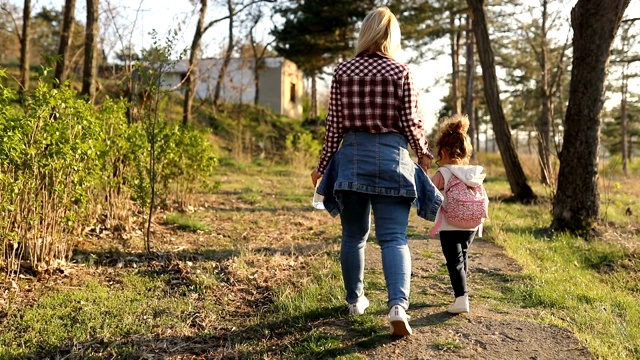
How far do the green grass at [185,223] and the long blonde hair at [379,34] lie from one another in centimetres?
371

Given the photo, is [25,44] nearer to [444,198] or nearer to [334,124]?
[334,124]

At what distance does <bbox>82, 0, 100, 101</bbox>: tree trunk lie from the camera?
7.44 m

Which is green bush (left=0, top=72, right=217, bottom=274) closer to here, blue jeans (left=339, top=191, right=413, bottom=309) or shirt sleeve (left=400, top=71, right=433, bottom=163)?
blue jeans (left=339, top=191, right=413, bottom=309)

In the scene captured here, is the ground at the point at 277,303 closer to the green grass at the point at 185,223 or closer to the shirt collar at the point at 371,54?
the green grass at the point at 185,223

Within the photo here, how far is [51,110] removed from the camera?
13.5 feet

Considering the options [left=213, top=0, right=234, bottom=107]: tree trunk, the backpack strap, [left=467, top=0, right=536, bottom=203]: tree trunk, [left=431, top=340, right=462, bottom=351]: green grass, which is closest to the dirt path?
[left=431, top=340, right=462, bottom=351]: green grass

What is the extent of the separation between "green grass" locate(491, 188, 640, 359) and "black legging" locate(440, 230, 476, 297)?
0.57 metres

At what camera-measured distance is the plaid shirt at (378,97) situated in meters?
2.92

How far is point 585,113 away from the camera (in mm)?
6215

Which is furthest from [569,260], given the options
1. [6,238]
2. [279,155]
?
[279,155]

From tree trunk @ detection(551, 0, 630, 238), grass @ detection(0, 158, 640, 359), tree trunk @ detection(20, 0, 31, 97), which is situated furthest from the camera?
tree trunk @ detection(20, 0, 31, 97)

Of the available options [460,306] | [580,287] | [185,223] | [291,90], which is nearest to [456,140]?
[460,306]

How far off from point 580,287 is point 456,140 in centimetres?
177

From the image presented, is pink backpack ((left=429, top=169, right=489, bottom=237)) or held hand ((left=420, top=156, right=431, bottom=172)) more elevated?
held hand ((left=420, top=156, right=431, bottom=172))
